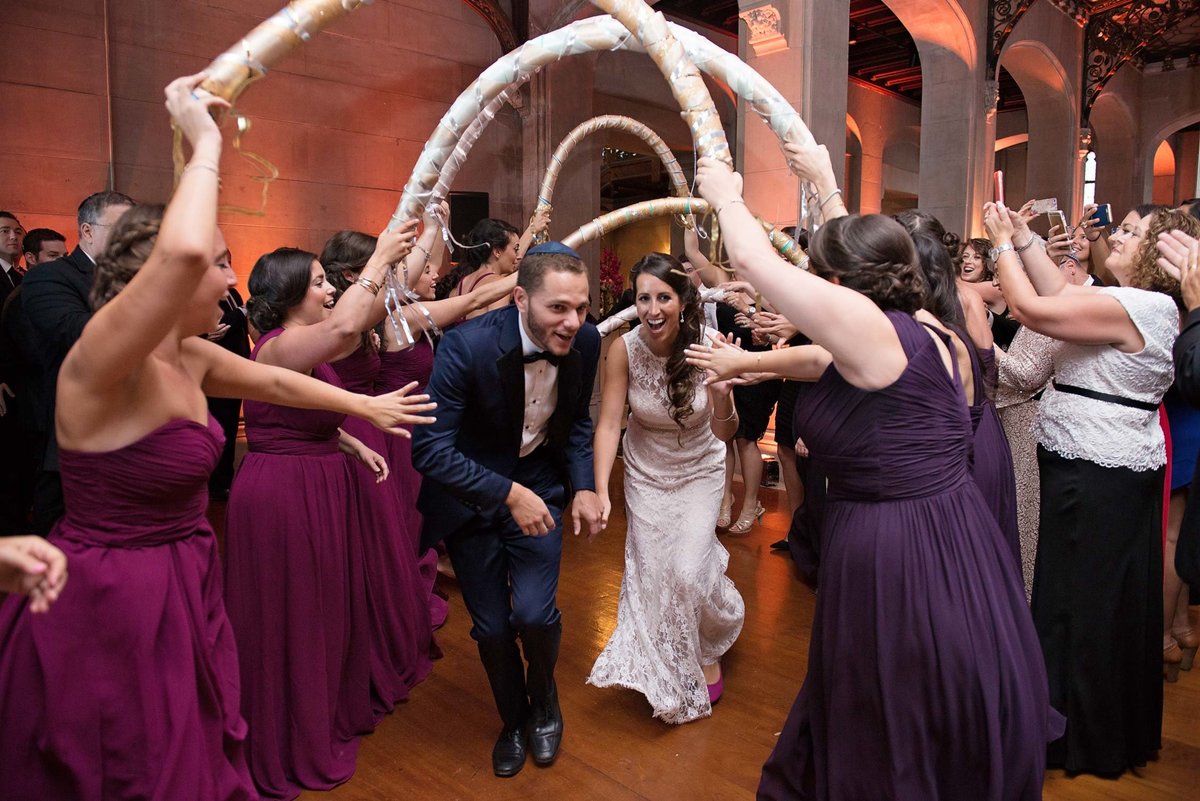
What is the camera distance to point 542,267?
2.40 metres

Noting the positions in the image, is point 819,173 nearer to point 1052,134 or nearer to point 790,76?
point 790,76

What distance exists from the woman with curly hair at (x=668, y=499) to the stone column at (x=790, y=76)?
10.6ft

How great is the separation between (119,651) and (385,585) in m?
1.51

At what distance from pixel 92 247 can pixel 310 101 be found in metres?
5.06

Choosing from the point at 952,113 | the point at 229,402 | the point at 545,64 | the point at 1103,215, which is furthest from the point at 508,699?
the point at 952,113

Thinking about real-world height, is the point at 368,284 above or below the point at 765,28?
below

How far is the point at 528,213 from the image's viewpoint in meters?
9.05

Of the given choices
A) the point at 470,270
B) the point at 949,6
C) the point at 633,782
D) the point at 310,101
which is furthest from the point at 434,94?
the point at 633,782

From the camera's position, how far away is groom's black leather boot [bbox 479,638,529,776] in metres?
2.63

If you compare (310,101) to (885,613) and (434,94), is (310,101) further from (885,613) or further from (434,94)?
(885,613)

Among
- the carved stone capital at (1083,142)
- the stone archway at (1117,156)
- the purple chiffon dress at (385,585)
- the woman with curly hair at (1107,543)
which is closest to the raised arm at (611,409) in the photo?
A: the purple chiffon dress at (385,585)

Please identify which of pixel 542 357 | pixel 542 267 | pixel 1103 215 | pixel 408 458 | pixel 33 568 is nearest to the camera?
pixel 33 568

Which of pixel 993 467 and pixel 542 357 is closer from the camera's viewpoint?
pixel 542 357

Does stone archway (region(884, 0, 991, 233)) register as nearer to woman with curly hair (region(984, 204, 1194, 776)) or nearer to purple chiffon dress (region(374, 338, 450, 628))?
woman with curly hair (region(984, 204, 1194, 776))
